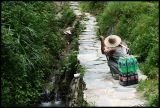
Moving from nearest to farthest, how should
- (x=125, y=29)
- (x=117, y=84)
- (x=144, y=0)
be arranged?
(x=117, y=84) → (x=125, y=29) → (x=144, y=0)

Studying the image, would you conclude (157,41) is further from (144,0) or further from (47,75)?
(144,0)

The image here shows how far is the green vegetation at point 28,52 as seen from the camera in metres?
10.9

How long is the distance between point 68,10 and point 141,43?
8.10 metres

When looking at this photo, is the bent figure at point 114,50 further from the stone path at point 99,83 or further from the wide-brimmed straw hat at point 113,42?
the stone path at point 99,83

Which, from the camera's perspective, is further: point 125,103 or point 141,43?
point 141,43

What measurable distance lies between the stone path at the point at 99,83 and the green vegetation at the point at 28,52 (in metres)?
0.57

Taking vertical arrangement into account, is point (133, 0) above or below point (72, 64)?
above

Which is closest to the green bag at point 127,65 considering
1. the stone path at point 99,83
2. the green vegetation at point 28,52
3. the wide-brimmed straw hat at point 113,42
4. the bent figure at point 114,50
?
the stone path at point 99,83

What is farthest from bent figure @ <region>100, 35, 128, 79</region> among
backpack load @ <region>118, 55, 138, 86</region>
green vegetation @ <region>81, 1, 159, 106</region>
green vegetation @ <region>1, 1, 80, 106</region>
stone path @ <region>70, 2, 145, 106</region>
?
green vegetation @ <region>1, 1, 80, 106</region>

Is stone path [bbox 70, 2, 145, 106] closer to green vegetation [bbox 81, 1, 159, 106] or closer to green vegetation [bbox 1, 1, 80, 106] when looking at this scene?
green vegetation [bbox 81, 1, 159, 106]

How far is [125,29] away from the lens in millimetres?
14617

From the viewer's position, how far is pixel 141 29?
43.8ft

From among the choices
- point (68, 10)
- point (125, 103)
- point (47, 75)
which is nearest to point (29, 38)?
point (47, 75)

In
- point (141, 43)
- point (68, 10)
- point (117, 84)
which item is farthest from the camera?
point (68, 10)
